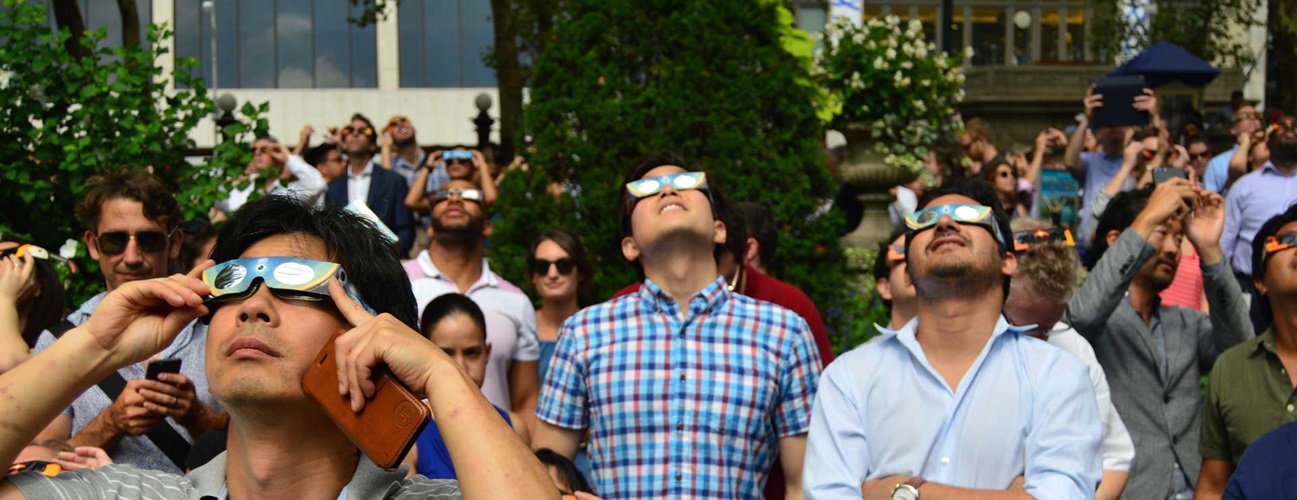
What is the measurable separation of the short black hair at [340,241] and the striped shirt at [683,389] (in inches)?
81.8

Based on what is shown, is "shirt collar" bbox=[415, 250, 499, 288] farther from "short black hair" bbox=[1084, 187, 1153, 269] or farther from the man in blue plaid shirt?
"short black hair" bbox=[1084, 187, 1153, 269]

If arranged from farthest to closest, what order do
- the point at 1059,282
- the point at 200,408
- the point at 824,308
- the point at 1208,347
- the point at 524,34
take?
the point at 524,34, the point at 824,308, the point at 1208,347, the point at 1059,282, the point at 200,408

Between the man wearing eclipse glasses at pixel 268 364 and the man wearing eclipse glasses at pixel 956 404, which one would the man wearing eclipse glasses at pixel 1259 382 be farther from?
the man wearing eclipse glasses at pixel 268 364

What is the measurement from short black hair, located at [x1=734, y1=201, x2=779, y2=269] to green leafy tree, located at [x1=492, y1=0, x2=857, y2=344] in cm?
53

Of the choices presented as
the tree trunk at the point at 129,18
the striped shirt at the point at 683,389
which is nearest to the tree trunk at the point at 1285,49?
the tree trunk at the point at 129,18

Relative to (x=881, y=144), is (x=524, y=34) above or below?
above

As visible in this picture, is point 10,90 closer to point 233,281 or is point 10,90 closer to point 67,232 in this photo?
point 67,232

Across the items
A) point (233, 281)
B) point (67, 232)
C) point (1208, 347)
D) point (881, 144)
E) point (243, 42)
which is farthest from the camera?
point (243, 42)

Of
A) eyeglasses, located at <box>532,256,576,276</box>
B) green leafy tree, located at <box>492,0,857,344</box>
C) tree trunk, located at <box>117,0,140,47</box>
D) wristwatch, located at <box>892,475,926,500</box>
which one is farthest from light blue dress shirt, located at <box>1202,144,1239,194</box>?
tree trunk, located at <box>117,0,140,47</box>

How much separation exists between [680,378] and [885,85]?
7815mm

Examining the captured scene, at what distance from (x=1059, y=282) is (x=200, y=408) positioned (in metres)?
3.14

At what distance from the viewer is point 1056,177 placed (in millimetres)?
14078

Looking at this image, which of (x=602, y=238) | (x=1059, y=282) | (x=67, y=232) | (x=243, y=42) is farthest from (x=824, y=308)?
(x=243, y=42)

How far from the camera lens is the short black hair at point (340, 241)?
3.08 metres
